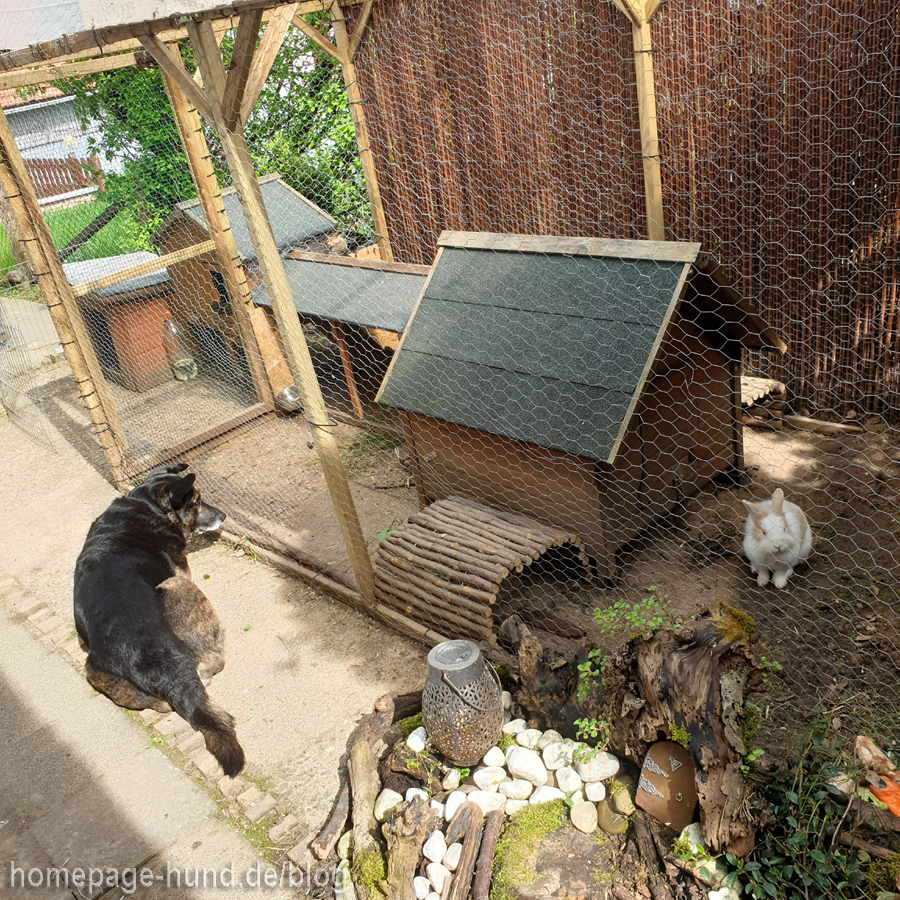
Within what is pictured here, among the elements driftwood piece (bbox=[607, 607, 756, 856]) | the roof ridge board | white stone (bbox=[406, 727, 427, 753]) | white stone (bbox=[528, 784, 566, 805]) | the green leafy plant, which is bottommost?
white stone (bbox=[528, 784, 566, 805])

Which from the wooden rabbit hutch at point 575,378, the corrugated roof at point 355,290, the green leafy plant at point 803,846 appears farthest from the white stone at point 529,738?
the corrugated roof at point 355,290

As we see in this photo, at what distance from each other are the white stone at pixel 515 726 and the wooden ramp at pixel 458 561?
1.31ft

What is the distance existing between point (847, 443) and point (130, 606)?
404cm

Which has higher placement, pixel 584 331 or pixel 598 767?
pixel 584 331

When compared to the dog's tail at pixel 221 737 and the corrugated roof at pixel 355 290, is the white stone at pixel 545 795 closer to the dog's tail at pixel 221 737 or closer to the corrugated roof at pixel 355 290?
the dog's tail at pixel 221 737

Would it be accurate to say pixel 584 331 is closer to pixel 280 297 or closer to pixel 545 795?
pixel 280 297

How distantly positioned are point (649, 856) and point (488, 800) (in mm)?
581

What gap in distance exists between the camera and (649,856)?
252 cm

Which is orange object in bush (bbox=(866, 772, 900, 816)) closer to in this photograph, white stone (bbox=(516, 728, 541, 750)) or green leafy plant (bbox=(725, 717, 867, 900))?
green leafy plant (bbox=(725, 717, 867, 900))

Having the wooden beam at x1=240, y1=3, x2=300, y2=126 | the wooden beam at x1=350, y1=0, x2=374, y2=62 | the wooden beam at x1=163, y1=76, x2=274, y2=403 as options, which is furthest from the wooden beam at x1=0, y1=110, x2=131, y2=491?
the wooden beam at x1=350, y1=0, x2=374, y2=62

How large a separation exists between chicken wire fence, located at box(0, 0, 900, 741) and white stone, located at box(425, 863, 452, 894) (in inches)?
38.0

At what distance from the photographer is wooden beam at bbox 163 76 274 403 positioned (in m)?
5.50

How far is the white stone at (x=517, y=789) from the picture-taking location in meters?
2.83

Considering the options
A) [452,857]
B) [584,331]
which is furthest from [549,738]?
[584,331]
